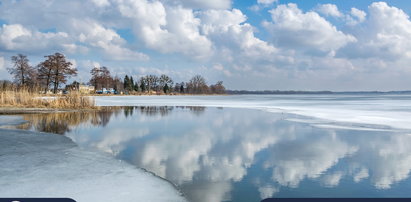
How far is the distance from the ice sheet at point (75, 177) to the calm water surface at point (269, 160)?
41 cm

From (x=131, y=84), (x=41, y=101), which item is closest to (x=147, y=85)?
(x=131, y=84)

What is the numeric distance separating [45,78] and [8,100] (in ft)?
115

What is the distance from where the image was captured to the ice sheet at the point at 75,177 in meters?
3.94

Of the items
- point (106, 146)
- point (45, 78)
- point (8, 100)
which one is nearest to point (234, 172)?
point (106, 146)

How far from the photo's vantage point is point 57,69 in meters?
Answer: 52.8

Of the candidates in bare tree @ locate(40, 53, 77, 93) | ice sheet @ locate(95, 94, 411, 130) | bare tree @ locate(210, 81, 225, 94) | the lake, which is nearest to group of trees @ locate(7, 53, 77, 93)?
bare tree @ locate(40, 53, 77, 93)

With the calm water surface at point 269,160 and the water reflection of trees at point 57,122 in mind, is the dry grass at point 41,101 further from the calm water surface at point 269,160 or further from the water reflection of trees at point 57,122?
the calm water surface at point 269,160

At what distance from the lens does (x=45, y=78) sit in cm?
5350

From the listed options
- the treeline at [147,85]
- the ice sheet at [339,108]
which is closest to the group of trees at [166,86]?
the treeline at [147,85]

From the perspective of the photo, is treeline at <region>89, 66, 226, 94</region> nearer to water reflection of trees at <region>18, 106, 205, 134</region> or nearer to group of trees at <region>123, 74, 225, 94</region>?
group of trees at <region>123, 74, 225, 94</region>

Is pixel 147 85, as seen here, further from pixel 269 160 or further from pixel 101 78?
pixel 269 160

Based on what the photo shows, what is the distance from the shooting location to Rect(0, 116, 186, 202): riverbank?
155 inches

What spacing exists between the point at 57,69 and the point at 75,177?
175ft

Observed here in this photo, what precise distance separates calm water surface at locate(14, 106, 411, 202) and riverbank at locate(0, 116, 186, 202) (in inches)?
15.7
